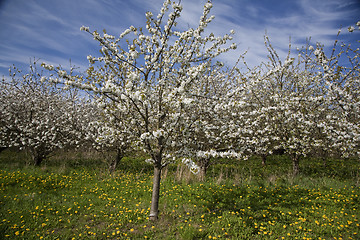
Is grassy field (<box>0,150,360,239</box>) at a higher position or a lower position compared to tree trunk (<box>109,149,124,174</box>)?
lower

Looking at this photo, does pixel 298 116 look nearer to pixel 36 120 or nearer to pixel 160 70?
pixel 160 70

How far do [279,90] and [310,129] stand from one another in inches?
102

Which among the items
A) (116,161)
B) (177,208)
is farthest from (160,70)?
(116,161)

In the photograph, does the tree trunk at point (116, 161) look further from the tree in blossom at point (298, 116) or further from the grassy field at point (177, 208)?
the tree in blossom at point (298, 116)

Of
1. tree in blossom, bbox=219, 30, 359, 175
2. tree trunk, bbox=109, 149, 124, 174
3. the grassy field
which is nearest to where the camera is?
the grassy field

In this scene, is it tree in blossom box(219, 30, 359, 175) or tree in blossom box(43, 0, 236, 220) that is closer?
tree in blossom box(43, 0, 236, 220)

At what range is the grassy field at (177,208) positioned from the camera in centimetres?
438

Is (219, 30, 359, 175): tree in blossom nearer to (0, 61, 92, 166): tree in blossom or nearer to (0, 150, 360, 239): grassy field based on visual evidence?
(0, 150, 360, 239): grassy field

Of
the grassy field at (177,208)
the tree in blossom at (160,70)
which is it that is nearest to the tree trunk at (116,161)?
the grassy field at (177,208)

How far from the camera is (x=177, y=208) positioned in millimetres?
5633

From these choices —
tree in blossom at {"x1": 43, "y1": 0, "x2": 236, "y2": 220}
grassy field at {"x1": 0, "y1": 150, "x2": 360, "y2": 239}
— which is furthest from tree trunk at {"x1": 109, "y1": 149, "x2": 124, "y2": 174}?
tree in blossom at {"x1": 43, "y1": 0, "x2": 236, "y2": 220}

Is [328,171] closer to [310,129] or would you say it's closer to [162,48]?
[310,129]

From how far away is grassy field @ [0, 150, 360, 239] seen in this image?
438 centimetres

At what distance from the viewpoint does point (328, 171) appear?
11141mm
